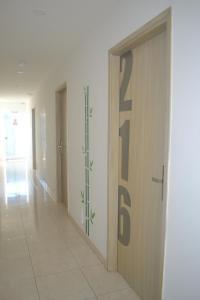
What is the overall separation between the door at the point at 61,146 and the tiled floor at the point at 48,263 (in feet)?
1.86

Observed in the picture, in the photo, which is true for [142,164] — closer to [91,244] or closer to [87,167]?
[87,167]

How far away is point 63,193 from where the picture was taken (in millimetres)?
4883

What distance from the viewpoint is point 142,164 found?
2.08 m

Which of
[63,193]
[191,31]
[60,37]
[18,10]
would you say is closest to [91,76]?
[60,37]

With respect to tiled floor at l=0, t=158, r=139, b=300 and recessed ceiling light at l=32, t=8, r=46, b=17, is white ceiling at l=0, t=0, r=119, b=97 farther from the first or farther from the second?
tiled floor at l=0, t=158, r=139, b=300

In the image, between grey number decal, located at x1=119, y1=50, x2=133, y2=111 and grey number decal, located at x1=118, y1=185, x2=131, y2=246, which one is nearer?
grey number decal, located at x1=119, y1=50, x2=133, y2=111

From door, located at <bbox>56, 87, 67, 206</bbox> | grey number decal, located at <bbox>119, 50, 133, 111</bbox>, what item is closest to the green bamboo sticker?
grey number decal, located at <bbox>119, 50, 133, 111</bbox>

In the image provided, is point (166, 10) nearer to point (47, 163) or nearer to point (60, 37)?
point (60, 37)

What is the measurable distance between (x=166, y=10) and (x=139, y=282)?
6.82ft

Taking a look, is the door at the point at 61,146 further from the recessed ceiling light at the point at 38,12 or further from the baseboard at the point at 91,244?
the recessed ceiling light at the point at 38,12

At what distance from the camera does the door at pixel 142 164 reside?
6.05ft

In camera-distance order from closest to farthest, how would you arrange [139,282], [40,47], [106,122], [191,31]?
[191,31]
[139,282]
[106,122]
[40,47]

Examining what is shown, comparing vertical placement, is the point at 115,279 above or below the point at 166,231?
below

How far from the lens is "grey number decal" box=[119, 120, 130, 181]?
2.32 meters
